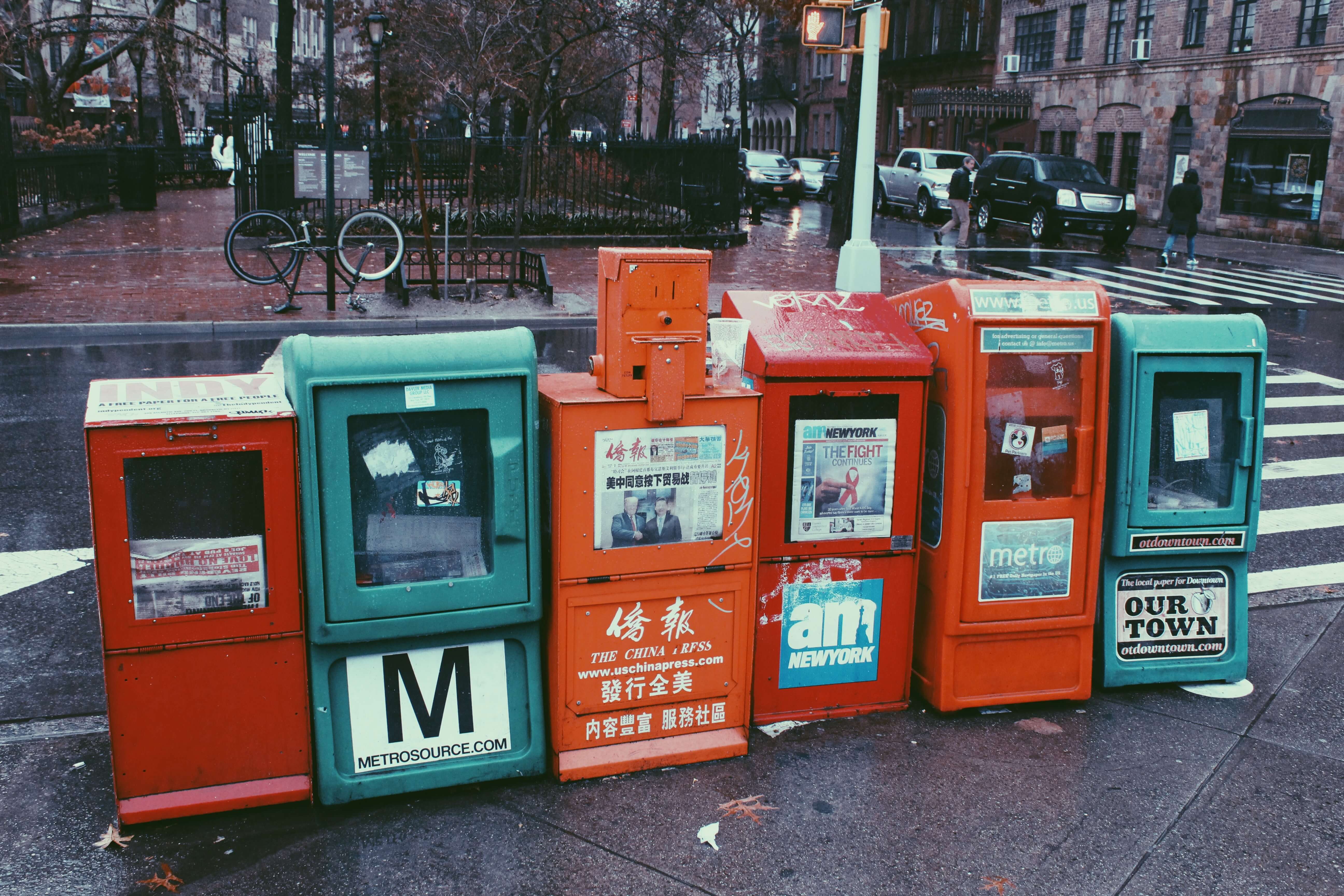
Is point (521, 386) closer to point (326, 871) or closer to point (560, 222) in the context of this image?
point (326, 871)

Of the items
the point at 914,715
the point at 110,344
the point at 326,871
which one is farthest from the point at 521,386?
the point at 110,344

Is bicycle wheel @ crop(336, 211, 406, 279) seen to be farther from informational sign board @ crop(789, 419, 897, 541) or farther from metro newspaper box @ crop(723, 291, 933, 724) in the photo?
informational sign board @ crop(789, 419, 897, 541)

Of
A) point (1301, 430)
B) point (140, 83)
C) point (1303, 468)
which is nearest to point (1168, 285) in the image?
point (1301, 430)

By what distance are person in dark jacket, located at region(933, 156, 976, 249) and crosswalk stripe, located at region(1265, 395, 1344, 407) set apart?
13.2 metres

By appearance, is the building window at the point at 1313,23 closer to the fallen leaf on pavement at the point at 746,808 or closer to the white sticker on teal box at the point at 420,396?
the fallen leaf on pavement at the point at 746,808

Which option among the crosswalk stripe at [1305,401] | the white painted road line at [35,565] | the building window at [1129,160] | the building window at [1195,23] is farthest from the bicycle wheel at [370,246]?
the building window at [1129,160]

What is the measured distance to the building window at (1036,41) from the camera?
37.5 metres

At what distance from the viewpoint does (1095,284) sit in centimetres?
434

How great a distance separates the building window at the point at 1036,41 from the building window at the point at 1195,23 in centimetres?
631

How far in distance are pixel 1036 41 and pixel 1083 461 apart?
125 ft

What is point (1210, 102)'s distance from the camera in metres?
30.5

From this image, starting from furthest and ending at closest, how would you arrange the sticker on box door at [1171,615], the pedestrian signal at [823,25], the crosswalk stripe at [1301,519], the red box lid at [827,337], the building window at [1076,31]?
the building window at [1076,31]
the pedestrian signal at [823,25]
the crosswalk stripe at [1301,519]
the sticker on box door at [1171,615]
the red box lid at [827,337]

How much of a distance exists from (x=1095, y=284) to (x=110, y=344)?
32.8 ft

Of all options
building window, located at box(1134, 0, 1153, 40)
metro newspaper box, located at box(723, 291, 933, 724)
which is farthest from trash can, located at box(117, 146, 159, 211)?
building window, located at box(1134, 0, 1153, 40)
